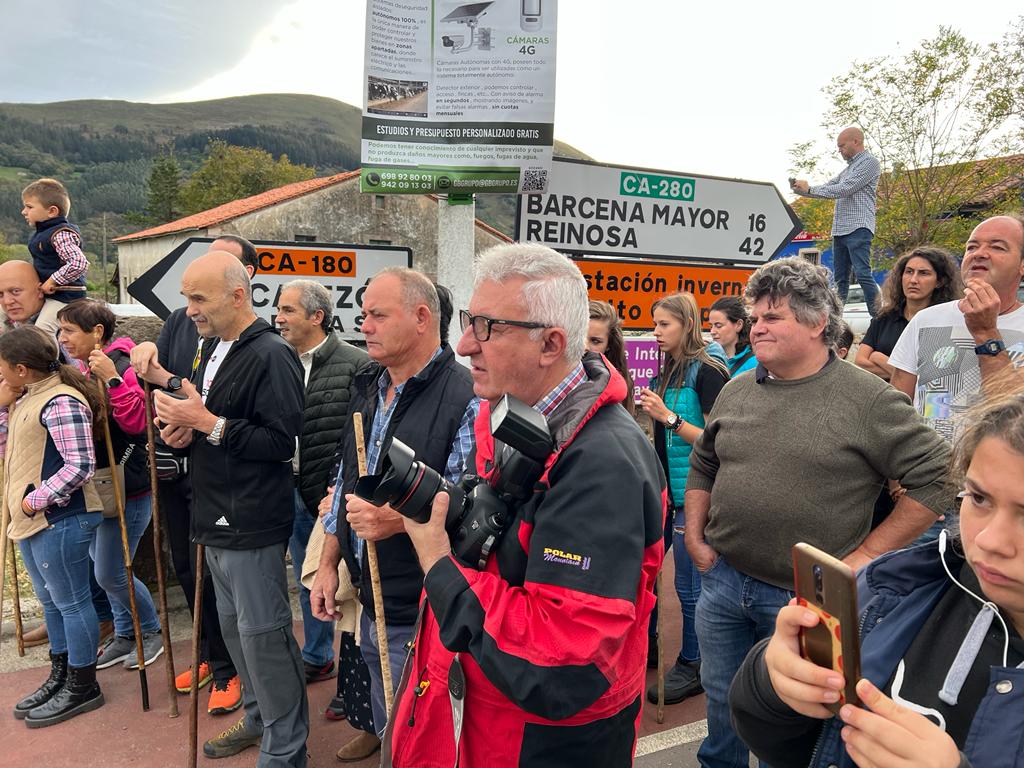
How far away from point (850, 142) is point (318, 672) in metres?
6.65

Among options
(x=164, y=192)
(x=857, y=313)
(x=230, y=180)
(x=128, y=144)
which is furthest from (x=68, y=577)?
(x=128, y=144)

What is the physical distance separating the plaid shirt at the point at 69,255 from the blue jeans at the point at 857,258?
6.62 meters

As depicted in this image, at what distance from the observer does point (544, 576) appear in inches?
58.8

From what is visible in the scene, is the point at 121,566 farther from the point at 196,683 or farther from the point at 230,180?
the point at 230,180

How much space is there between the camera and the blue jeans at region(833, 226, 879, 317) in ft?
22.1

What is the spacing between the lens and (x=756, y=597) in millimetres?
2434

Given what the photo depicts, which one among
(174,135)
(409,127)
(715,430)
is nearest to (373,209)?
(409,127)

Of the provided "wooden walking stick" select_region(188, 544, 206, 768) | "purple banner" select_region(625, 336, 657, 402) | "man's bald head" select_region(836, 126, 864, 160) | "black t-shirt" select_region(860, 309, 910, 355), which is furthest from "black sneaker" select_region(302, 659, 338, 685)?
"man's bald head" select_region(836, 126, 864, 160)

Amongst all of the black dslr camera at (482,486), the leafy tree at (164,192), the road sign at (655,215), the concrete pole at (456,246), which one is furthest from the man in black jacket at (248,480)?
the leafy tree at (164,192)

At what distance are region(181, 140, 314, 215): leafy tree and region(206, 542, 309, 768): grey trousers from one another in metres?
63.5

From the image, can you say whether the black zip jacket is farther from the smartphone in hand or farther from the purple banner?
the purple banner

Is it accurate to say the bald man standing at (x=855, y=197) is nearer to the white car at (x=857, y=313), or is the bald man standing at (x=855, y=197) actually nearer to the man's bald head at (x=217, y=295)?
the man's bald head at (x=217, y=295)

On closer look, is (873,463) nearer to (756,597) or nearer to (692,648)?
(756,597)

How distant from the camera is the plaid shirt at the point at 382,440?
2471 millimetres
